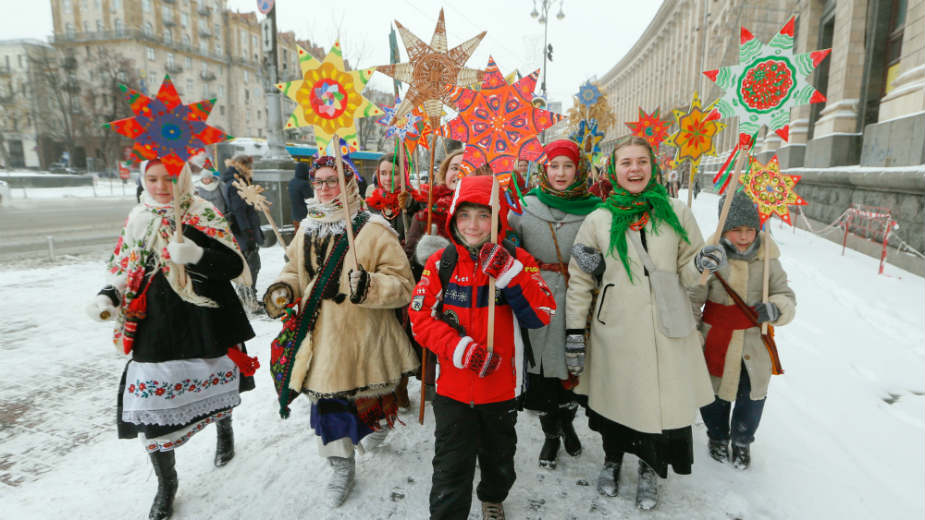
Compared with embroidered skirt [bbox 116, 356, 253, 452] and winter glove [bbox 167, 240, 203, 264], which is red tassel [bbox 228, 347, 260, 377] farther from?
winter glove [bbox 167, 240, 203, 264]

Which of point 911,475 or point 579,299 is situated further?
point 911,475

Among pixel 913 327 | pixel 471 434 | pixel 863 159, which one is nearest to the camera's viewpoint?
pixel 471 434

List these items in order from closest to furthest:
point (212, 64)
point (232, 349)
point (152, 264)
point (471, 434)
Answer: point (471, 434), point (152, 264), point (232, 349), point (212, 64)

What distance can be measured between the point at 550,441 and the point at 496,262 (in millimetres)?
1596

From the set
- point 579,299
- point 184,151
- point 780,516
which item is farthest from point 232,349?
point 780,516

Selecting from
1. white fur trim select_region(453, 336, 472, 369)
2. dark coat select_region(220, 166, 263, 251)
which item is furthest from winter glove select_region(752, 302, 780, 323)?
dark coat select_region(220, 166, 263, 251)

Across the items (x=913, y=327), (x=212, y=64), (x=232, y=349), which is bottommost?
(x=913, y=327)

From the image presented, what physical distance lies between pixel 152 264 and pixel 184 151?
26.4 inches

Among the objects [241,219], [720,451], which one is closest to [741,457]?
[720,451]

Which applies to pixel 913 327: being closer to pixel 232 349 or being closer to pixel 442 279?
pixel 442 279

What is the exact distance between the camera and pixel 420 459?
318cm

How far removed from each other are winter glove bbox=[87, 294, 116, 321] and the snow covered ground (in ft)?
3.86

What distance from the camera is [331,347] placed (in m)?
2.69

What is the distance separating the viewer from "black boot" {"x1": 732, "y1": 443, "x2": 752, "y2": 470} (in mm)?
3022
